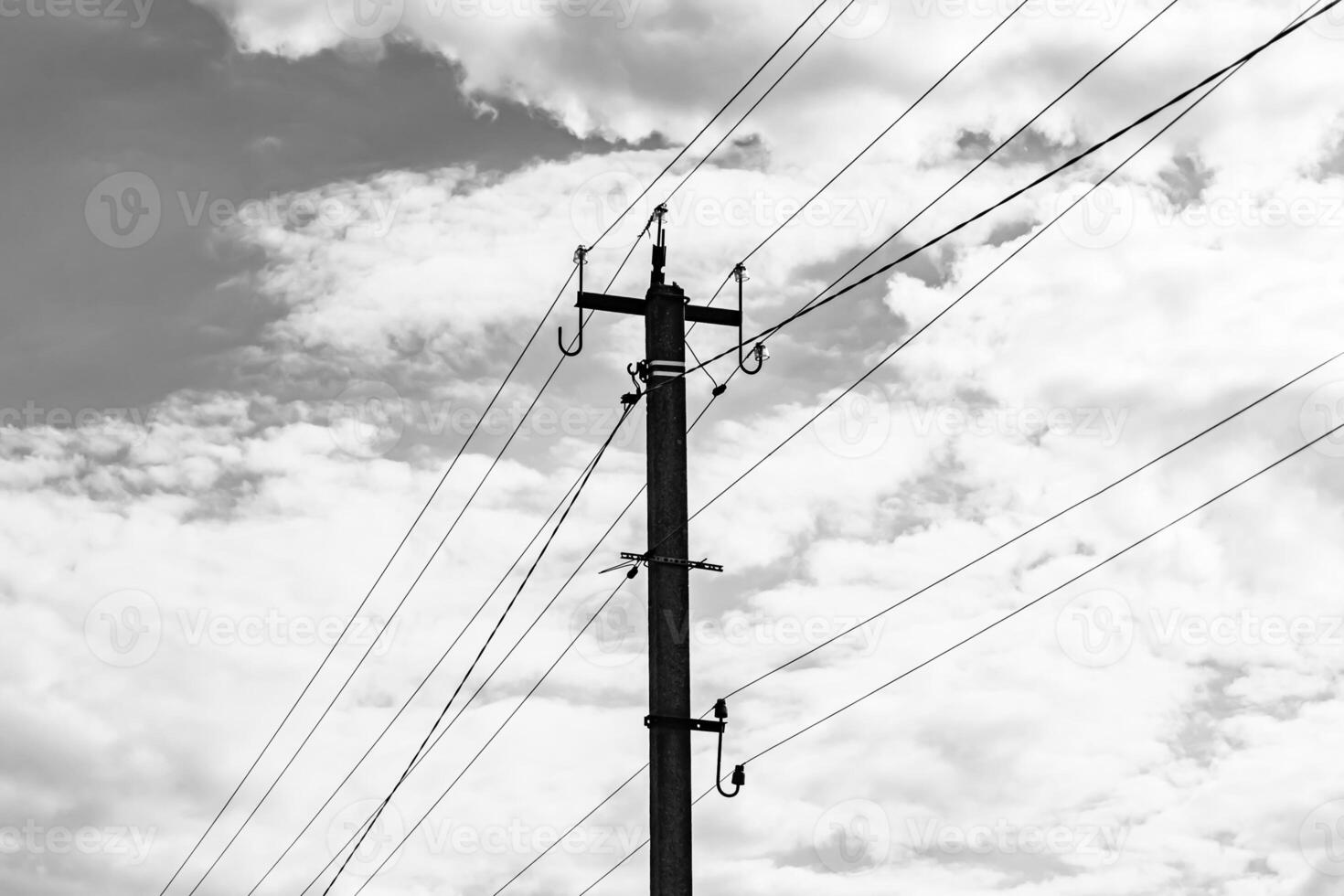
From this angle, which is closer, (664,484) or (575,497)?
(664,484)

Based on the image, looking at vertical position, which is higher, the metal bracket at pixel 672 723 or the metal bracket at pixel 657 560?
the metal bracket at pixel 657 560

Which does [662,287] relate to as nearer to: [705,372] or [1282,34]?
[705,372]

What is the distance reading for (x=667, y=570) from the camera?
47.6ft

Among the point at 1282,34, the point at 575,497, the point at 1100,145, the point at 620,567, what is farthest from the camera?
the point at 575,497

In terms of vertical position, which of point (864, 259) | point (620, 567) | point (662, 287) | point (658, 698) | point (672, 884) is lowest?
point (672, 884)

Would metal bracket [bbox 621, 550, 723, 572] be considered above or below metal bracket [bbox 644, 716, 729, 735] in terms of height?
above

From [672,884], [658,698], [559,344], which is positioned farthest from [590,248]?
[672,884]

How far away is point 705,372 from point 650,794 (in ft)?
13.6

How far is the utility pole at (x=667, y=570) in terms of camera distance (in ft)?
45.2

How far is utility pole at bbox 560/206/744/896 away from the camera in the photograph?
45.2 ft

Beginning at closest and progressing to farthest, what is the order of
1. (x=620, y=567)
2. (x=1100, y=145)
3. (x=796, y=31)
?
1. (x=1100, y=145)
2. (x=796, y=31)
3. (x=620, y=567)

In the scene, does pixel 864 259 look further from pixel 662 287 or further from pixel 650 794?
pixel 650 794

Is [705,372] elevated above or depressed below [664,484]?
above

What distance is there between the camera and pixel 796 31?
13.5 metres
